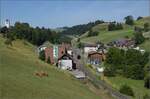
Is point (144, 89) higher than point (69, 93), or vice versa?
point (69, 93)

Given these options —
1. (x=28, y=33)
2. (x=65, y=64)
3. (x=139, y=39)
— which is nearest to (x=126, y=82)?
(x=65, y=64)

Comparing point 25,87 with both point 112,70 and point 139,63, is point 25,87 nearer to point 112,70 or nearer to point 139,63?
point 112,70

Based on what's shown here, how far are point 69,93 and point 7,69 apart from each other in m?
6.90

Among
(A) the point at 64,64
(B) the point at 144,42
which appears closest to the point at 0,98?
(A) the point at 64,64

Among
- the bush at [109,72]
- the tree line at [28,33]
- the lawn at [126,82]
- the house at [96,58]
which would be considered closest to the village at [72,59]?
the house at [96,58]

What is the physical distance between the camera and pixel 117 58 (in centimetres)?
8344

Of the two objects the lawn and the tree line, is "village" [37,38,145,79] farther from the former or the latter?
the tree line

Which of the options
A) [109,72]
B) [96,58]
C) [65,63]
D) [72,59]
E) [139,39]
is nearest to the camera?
[109,72]

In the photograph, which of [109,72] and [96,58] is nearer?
[109,72]

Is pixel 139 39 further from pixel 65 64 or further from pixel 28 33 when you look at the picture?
pixel 65 64

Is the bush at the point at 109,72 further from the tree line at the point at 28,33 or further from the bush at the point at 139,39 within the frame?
the bush at the point at 139,39

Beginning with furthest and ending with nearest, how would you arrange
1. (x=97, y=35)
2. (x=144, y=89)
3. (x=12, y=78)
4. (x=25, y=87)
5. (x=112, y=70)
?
(x=97, y=35)
(x=112, y=70)
(x=144, y=89)
(x=12, y=78)
(x=25, y=87)

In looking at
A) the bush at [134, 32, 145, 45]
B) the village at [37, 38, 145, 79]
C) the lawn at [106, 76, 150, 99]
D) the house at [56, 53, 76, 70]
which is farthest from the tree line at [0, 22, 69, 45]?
the lawn at [106, 76, 150, 99]

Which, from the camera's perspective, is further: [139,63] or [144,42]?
[144,42]
